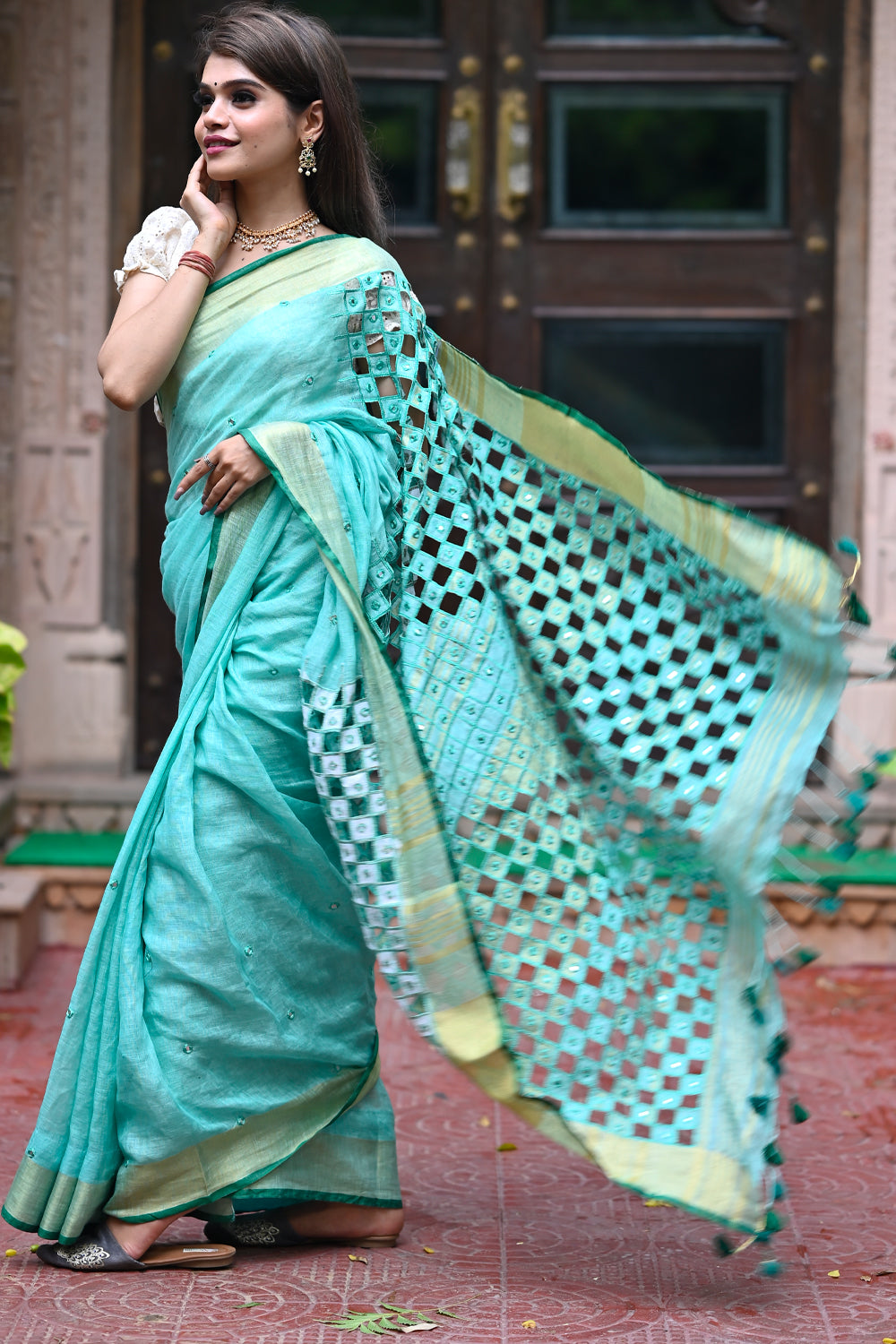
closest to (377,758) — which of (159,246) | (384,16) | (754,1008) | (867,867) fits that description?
(754,1008)

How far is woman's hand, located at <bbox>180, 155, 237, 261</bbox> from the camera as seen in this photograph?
2.79 m

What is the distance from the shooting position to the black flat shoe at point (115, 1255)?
8.77ft

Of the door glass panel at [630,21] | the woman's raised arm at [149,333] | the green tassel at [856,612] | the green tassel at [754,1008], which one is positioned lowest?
the green tassel at [754,1008]

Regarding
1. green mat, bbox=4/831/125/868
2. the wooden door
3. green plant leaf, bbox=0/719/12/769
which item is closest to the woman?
green plant leaf, bbox=0/719/12/769

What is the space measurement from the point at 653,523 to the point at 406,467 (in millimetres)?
399

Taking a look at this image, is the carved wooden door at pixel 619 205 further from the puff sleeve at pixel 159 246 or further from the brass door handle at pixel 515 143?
the puff sleeve at pixel 159 246

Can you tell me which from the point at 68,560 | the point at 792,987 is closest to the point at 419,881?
the point at 792,987

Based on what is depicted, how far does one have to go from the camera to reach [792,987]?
4.69 m

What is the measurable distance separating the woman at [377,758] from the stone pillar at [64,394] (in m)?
2.40

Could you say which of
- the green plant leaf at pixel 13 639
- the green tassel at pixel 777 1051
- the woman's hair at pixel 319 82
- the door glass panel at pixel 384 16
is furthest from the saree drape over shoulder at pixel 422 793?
the door glass panel at pixel 384 16

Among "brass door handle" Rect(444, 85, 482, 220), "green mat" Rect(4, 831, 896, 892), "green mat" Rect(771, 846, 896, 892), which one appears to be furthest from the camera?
"brass door handle" Rect(444, 85, 482, 220)

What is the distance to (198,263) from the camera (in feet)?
9.04

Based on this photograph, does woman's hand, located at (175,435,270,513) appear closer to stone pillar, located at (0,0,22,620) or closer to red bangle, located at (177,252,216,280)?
red bangle, located at (177,252,216,280)

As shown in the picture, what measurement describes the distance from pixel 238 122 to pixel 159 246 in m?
0.23
